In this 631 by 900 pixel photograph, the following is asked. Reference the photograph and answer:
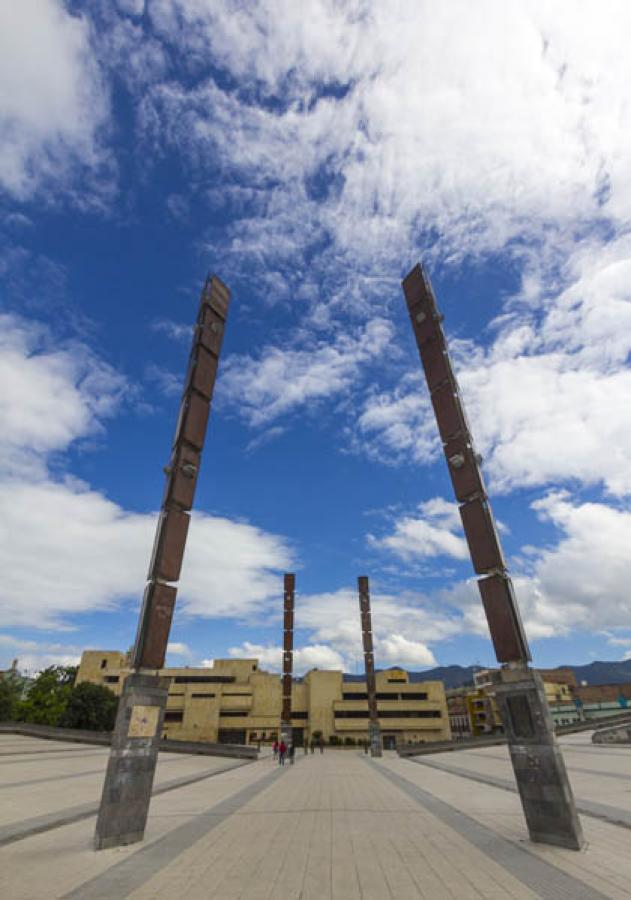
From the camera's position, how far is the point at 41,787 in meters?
14.9

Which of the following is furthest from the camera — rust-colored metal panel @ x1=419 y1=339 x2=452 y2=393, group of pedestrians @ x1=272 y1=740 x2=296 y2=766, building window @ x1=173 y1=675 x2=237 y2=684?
building window @ x1=173 y1=675 x2=237 y2=684

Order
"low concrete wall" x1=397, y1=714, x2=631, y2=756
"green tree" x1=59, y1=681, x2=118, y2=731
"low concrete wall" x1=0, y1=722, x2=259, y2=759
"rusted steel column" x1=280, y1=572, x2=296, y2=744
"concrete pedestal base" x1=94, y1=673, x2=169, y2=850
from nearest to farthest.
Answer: "concrete pedestal base" x1=94, y1=673, x2=169, y2=850
"low concrete wall" x1=0, y1=722, x2=259, y2=759
"low concrete wall" x1=397, y1=714, x2=631, y2=756
"rusted steel column" x1=280, y1=572, x2=296, y2=744
"green tree" x1=59, y1=681, x2=118, y2=731

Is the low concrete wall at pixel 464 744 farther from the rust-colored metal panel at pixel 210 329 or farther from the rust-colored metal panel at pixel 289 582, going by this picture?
the rust-colored metal panel at pixel 210 329

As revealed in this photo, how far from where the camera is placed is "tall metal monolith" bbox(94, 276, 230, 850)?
27.0 ft

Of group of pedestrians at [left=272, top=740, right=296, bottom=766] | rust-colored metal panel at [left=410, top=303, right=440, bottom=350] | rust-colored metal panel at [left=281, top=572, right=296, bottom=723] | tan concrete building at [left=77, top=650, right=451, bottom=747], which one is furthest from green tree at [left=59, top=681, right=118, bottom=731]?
rust-colored metal panel at [left=410, top=303, right=440, bottom=350]

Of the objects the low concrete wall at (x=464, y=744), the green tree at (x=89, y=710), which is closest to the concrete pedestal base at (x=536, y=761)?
the low concrete wall at (x=464, y=744)

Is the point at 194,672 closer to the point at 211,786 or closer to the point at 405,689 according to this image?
the point at 405,689

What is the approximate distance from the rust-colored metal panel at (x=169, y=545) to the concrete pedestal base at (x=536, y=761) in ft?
24.1

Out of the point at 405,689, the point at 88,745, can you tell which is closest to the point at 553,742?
the point at 88,745

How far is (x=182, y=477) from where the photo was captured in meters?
11.7

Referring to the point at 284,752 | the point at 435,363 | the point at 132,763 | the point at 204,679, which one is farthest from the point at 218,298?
the point at 204,679

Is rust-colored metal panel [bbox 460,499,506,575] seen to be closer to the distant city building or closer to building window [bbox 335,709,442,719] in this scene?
building window [bbox 335,709,442,719]

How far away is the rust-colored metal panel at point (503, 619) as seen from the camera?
937 centimetres

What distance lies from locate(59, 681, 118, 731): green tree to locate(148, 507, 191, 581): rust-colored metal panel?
51374 mm
